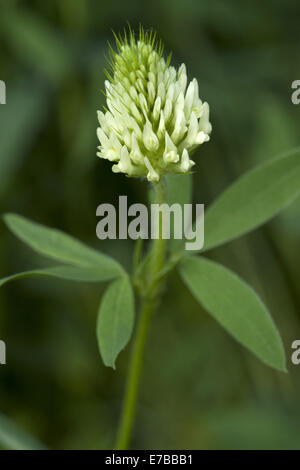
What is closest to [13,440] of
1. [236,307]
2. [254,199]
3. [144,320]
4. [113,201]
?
[144,320]

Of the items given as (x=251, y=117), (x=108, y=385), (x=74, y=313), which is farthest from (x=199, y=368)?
(x=251, y=117)

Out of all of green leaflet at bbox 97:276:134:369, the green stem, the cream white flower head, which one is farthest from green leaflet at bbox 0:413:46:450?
the cream white flower head

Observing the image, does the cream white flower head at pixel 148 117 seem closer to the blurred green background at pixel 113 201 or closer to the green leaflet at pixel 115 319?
the green leaflet at pixel 115 319

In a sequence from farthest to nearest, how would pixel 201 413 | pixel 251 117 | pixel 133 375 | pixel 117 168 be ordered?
pixel 251 117 < pixel 201 413 < pixel 133 375 < pixel 117 168

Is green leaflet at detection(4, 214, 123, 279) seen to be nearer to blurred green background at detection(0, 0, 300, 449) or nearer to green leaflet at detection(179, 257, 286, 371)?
green leaflet at detection(179, 257, 286, 371)
